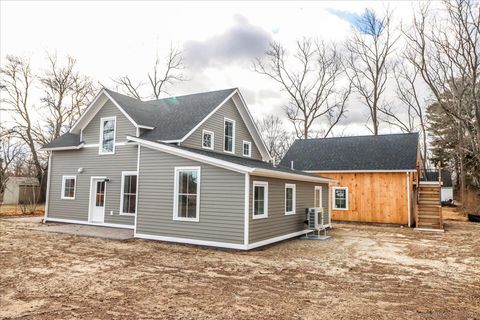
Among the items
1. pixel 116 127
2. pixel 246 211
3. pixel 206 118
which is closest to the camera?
pixel 246 211

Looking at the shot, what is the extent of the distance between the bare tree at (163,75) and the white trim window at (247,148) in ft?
55.4

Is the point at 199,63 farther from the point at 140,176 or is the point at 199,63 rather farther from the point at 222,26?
the point at 140,176

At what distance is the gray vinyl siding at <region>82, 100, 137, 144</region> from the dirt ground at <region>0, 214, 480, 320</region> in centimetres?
485

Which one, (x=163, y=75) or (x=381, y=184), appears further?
(x=163, y=75)

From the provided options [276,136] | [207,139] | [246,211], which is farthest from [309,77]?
[246,211]

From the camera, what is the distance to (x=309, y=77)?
3027cm

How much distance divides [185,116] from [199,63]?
825 centimetres

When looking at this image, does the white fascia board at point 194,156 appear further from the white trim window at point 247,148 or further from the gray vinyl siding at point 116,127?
the white trim window at point 247,148

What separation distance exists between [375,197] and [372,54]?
1430 cm

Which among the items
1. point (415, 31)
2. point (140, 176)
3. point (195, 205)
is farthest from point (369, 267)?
point (415, 31)

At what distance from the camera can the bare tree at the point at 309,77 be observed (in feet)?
97.3

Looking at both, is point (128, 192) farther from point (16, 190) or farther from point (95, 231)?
point (16, 190)

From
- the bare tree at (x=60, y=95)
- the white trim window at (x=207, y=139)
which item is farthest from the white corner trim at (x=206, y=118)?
the bare tree at (x=60, y=95)

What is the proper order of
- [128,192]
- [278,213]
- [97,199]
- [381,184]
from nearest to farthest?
[278,213] → [128,192] → [97,199] → [381,184]
